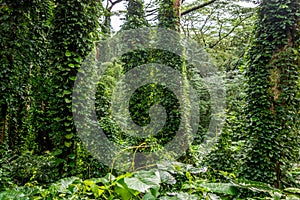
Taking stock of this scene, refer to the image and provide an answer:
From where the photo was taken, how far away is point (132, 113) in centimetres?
593

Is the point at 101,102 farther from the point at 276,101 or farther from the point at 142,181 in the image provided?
the point at 142,181

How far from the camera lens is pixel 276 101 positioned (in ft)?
9.91

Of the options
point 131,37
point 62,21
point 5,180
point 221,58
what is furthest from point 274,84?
point 221,58

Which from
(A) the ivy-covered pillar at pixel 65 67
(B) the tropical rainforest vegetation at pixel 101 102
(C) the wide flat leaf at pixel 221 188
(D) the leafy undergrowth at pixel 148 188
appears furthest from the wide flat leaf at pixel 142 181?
(A) the ivy-covered pillar at pixel 65 67

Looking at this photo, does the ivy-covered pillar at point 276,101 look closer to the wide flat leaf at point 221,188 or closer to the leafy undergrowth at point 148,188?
the leafy undergrowth at point 148,188

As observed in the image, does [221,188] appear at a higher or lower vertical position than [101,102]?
lower

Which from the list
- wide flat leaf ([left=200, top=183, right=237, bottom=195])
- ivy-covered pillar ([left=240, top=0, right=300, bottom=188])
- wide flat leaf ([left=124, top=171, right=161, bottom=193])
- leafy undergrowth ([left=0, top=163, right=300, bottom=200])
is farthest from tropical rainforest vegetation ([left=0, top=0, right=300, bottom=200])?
wide flat leaf ([left=124, top=171, right=161, bottom=193])

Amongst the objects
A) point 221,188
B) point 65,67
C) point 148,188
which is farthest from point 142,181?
point 65,67

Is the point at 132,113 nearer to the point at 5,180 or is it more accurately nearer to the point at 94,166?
the point at 94,166

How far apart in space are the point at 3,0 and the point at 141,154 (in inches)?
157

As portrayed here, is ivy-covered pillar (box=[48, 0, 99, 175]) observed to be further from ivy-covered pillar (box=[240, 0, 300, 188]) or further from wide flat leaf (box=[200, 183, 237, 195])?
wide flat leaf (box=[200, 183, 237, 195])

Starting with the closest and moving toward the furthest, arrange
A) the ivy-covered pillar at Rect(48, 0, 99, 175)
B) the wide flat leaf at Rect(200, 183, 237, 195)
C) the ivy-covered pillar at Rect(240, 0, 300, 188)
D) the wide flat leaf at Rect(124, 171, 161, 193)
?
the wide flat leaf at Rect(124, 171, 161, 193) < the wide flat leaf at Rect(200, 183, 237, 195) < the ivy-covered pillar at Rect(240, 0, 300, 188) < the ivy-covered pillar at Rect(48, 0, 99, 175)

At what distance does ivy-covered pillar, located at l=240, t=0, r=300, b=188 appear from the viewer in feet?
9.72

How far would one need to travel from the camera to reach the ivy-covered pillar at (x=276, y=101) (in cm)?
A: 296
